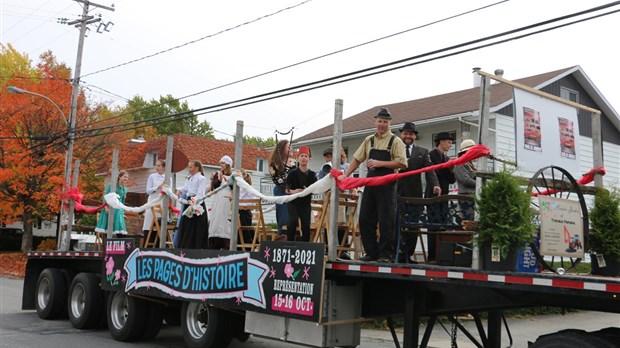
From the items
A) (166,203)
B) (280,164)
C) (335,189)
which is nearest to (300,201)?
(280,164)

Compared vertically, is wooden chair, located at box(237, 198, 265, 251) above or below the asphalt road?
above

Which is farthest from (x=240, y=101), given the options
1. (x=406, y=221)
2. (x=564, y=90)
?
(x=564, y=90)

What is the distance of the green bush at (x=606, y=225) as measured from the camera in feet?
17.7

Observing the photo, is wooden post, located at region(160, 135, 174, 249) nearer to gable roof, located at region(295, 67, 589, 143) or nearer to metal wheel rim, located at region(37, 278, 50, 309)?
metal wheel rim, located at region(37, 278, 50, 309)

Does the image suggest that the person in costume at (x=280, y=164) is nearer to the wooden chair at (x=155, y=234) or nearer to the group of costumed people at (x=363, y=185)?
the group of costumed people at (x=363, y=185)

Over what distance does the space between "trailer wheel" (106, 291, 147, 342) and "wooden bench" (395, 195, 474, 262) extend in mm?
4795

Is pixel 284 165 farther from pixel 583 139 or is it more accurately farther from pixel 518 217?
pixel 583 139

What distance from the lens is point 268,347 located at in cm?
933

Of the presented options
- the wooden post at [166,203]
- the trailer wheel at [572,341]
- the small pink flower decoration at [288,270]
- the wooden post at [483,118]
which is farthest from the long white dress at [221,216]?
the trailer wheel at [572,341]

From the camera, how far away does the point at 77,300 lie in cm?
1073

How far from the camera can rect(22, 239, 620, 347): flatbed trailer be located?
4.69 metres

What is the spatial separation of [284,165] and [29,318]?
21.7ft

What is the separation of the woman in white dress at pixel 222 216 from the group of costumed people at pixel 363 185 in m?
0.01

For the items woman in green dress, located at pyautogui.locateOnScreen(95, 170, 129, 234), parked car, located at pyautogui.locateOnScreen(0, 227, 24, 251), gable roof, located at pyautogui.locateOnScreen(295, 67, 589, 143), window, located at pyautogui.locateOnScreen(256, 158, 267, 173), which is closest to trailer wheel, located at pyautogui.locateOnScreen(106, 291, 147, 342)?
woman in green dress, located at pyautogui.locateOnScreen(95, 170, 129, 234)
